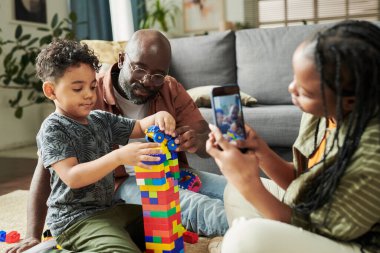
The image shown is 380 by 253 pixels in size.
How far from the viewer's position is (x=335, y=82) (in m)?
0.81

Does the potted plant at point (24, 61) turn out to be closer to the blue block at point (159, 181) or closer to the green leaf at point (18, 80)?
the green leaf at point (18, 80)

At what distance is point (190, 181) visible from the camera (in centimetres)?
168

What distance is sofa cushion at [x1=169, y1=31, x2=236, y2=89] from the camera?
113 inches

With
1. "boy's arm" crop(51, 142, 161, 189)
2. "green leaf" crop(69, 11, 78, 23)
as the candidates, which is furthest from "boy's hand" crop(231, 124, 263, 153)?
"green leaf" crop(69, 11, 78, 23)

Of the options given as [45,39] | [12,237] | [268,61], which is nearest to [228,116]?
[12,237]

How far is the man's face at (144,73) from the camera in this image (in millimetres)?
1606

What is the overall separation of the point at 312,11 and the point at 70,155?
5001mm

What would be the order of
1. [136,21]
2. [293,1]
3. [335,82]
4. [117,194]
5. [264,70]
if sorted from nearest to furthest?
[335,82] → [117,194] → [264,70] → [136,21] → [293,1]

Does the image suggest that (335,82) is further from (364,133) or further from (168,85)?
(168,85)

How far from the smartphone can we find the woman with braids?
1.0 inches

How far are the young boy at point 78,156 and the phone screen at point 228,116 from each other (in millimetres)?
275

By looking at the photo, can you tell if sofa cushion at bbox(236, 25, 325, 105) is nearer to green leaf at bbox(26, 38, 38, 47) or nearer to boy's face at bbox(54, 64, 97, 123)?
boy's face at bbox(54, 64, 97, 123)

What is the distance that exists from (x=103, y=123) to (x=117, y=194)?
37 cm

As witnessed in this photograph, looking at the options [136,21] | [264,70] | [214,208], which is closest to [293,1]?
[136,21]
